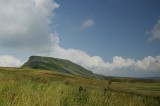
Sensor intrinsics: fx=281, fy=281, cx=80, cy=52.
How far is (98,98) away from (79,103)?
177 cm

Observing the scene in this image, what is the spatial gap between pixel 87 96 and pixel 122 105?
1.59 metres

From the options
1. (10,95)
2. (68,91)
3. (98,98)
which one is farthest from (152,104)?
(10,95)

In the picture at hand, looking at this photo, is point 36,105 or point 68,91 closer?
point 36,105

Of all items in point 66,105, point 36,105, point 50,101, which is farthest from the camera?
A: point 66,105

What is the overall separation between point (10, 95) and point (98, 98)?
4726 mm

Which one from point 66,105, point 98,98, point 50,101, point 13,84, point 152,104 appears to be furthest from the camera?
point 152,104

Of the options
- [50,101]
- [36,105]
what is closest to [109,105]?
[50,101]

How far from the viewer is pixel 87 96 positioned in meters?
12.3

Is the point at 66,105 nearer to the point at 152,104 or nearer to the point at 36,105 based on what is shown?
the point at 36,105

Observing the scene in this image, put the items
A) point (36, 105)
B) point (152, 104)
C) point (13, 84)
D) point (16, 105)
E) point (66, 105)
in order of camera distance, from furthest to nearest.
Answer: point (152, 104) → point (13, 84) → point (66, 105) → point (36, 105) → point (16, 105)

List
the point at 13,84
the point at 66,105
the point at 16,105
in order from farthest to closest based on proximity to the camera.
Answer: the point at 13,84 < the point at 66,105 < the point at 16,105

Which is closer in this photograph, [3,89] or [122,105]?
[3,89]

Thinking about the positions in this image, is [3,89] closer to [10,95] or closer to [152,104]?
[10,95]

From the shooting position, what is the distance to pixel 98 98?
12258mm
